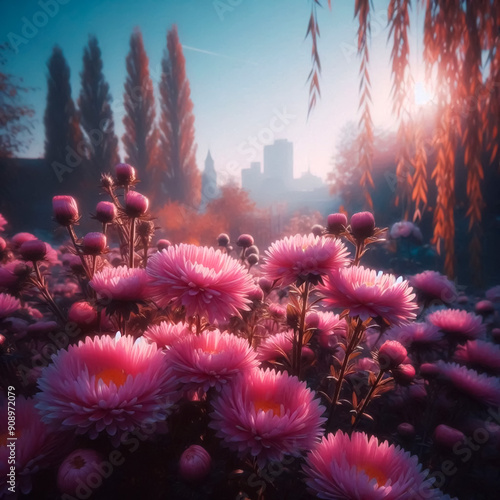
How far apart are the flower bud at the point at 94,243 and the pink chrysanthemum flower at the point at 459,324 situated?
4.56 feet

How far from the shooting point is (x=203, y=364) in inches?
25.5

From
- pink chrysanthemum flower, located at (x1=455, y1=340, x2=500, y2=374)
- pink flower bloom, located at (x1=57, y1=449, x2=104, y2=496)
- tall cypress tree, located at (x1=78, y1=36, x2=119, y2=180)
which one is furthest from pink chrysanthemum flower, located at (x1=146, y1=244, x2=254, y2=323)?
tall cypress tree, located at (x1=78, y1=36, x2=119, y2=180)

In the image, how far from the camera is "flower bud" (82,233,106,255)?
0.99 m

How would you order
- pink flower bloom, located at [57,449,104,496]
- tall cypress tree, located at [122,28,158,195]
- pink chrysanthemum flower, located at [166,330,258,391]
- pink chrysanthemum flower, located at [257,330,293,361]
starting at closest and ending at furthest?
pink flower bloom, located at [57,449,104,496] → pink chrysanthemum flower, located at [166,330,258,391] → pink chrysanthemum flower, located at [257,330,293,361] → tall cypress tree, located at [122,28,158,195]

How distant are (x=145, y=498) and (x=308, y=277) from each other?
0.63 meters

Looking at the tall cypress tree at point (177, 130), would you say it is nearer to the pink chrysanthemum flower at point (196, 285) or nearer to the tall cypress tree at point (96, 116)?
the tall cypress tree at point (96, 116)

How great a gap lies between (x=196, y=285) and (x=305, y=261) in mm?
275

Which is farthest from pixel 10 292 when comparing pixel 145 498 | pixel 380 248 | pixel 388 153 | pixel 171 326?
pixel 388 153

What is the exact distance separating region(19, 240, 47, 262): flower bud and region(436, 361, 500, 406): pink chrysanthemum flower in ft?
5.18

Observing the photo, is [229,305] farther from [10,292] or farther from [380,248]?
[380,248]

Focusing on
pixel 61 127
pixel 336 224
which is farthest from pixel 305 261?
pixel 61 127

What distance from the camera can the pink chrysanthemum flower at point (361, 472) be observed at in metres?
0.57

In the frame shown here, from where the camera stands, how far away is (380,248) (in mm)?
10195

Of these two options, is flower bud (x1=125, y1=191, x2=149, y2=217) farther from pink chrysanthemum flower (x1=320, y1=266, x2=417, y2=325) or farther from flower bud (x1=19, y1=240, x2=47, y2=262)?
pink chrysanthemum flower (x1=320, y1=266, x2=417, y2=325)
